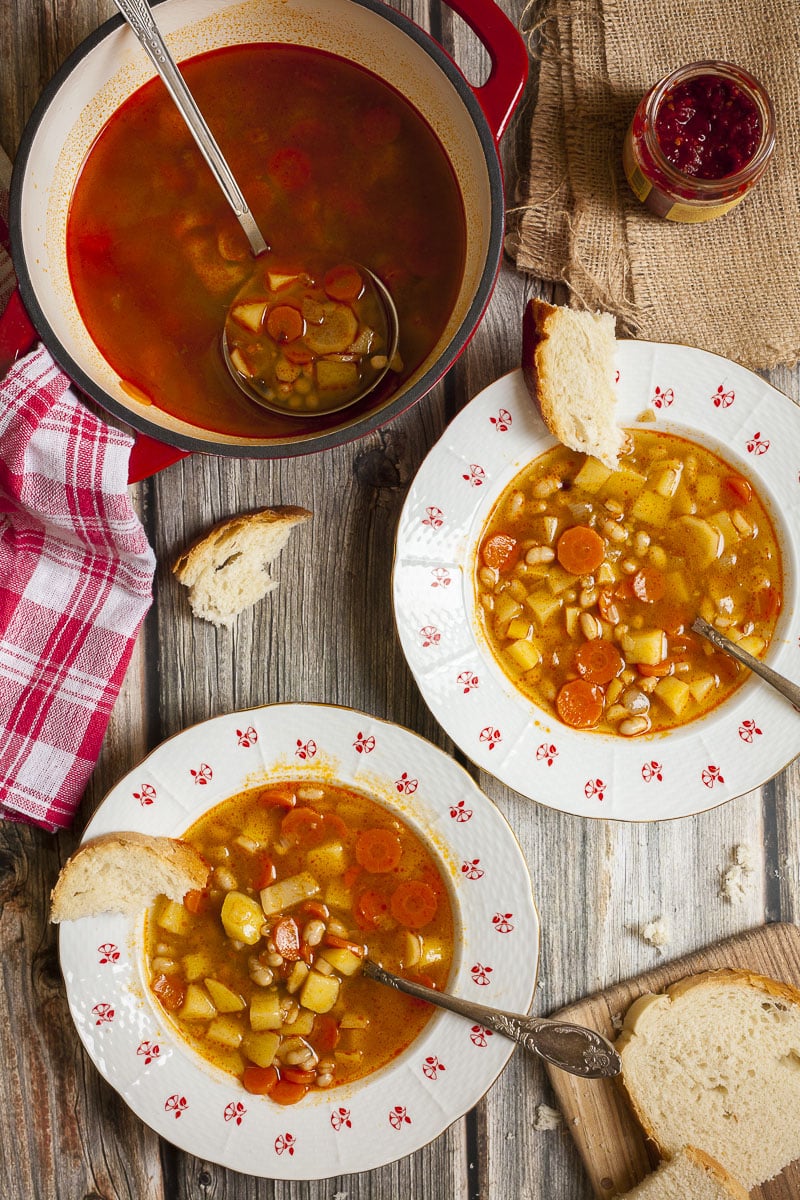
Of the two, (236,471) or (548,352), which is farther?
(236,471)

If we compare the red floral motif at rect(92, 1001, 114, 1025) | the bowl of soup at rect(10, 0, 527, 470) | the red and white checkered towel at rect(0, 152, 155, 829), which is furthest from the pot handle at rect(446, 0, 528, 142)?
the red floral motif at rect(92, 1001, 114, 1025)

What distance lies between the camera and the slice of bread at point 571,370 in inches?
94.2

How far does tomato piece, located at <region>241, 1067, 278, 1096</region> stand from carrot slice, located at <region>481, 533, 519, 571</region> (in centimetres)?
150

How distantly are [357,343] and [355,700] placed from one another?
992 mm

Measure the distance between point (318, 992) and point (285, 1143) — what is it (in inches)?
15.9

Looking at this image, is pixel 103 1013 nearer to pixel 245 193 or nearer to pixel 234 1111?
pixel 234 1111

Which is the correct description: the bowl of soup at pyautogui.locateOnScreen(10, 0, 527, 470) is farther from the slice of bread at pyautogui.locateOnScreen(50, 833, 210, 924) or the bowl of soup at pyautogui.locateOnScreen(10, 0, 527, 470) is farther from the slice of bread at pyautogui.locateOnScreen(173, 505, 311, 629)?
the slice of bread at pyautogui.locateOnScreen(50, 833, 210, 924)

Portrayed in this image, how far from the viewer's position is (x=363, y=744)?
Result: 2510 millimetres

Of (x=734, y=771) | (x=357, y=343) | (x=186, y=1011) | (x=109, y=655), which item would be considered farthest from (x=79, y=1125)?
(x=357, y=343)

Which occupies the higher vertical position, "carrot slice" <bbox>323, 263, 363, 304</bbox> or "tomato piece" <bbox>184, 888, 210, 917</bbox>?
"carrot slice" <bbox>323, 263, 363, 304</bbox>

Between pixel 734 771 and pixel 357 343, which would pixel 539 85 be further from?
pixel 734 771

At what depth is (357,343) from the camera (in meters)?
2.30

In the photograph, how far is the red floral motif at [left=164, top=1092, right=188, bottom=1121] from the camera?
2.50m

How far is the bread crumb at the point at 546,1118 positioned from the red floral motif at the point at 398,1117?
1.35 feet
